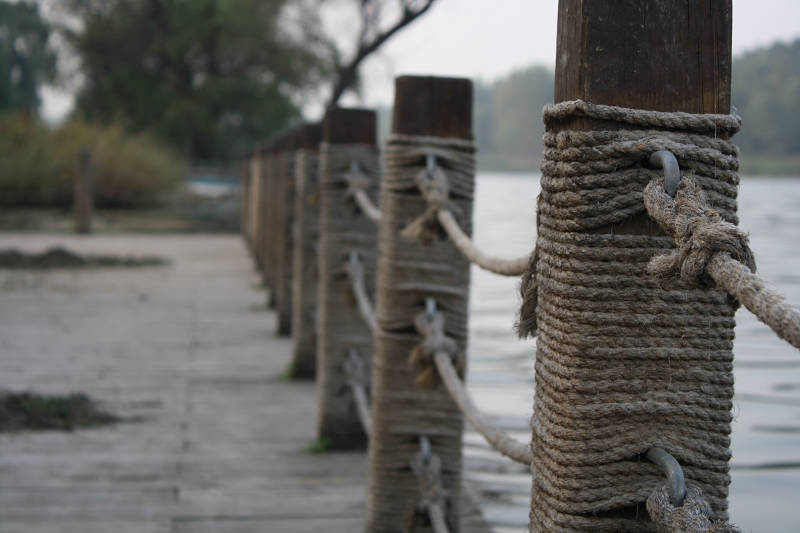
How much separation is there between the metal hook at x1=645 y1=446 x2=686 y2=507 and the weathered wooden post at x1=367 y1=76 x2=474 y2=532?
137cm

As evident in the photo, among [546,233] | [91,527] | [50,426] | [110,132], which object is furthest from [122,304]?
[110,132]

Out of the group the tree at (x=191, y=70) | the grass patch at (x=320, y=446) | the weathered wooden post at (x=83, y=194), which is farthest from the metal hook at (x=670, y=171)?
the tree at (x=191, y=70)

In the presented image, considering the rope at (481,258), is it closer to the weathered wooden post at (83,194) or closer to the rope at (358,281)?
the rope at (358,281)

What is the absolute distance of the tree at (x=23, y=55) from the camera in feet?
143

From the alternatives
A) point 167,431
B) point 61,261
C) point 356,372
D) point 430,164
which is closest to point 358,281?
point 356,372

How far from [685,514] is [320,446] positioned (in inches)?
109

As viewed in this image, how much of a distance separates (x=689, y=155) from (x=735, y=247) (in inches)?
8.4

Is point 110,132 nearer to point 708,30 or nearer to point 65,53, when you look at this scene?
point 65,53

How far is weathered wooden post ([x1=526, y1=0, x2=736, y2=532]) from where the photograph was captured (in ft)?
4.28

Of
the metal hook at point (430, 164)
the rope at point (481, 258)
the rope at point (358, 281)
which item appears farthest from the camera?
the rope at point (358, 281)

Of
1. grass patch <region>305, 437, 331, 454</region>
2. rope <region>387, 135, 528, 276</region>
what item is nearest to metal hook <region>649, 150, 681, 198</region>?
rope <region>387, 135, 528, 276</region>

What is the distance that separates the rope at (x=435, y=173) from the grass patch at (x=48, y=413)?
2.10 metres

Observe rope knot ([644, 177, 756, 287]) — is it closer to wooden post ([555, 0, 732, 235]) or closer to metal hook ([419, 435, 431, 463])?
wooden post ([555, 0, 732, 235])

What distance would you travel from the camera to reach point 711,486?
1363 millimetres
